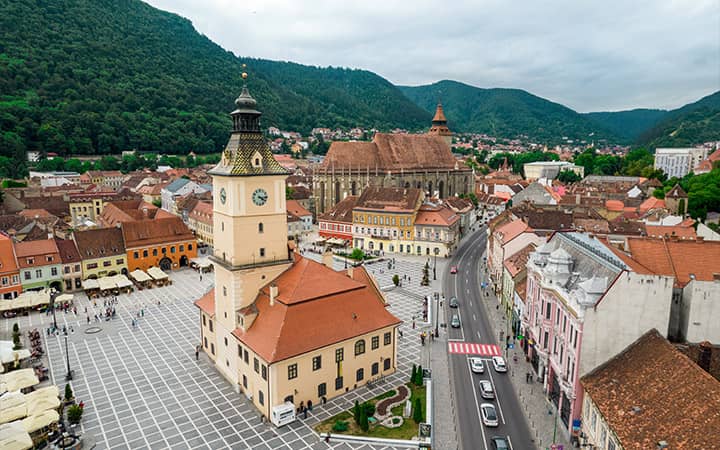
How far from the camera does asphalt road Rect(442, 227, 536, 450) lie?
3078cm

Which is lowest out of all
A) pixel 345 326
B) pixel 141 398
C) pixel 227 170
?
pixel 141 398

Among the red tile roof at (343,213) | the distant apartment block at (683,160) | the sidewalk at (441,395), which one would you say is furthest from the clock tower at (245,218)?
the distant apartment block at (683,160)

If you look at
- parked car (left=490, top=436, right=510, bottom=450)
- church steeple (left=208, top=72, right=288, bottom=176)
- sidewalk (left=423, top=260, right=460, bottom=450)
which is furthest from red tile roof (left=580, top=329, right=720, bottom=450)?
church steeple (left=208, top=72, right=288, bottom=176)

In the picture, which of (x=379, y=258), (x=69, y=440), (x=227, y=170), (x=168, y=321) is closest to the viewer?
(x=69, y=440)

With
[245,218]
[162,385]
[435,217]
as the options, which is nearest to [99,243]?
[162,385]

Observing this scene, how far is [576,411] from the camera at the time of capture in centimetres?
3014

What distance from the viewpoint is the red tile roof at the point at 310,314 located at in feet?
108

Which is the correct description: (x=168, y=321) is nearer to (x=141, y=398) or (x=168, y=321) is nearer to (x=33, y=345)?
(x=33, y=345)

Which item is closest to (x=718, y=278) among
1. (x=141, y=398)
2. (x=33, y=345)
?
(x=141, y=398)

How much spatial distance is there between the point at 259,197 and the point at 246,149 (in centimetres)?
398

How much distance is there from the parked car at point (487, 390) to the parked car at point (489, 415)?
1.86 m

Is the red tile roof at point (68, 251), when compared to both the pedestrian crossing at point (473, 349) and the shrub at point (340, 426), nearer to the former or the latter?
the shrub at point (340, 426)

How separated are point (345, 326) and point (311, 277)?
191 inches

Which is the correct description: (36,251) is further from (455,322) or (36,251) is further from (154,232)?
(455,322)
